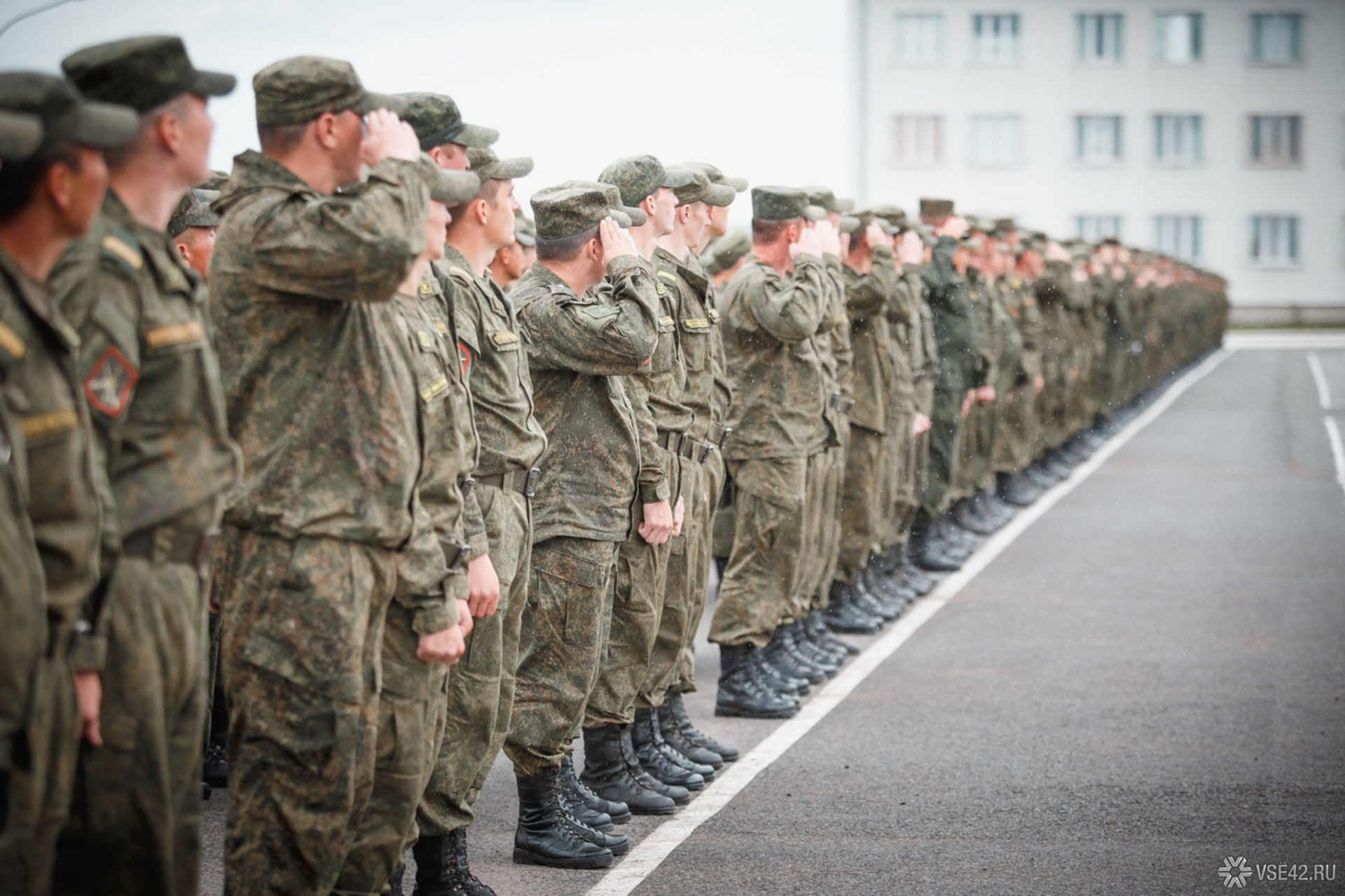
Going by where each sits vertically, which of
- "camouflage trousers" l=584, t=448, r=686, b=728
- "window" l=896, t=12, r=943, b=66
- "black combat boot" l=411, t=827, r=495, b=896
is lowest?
"black combat boot" l=411, t=827, r=495, b=896

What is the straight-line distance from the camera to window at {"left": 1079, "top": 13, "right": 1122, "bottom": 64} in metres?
55.5

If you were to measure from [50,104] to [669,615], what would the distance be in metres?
4.10

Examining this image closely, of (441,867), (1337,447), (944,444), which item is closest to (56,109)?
(441,867)

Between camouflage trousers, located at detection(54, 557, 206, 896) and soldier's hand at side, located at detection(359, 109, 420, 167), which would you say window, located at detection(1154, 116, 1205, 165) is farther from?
camouflage trousers, located at detection(54, 557, 206, 896)

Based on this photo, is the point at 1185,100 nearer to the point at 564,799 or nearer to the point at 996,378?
the point at 996,378

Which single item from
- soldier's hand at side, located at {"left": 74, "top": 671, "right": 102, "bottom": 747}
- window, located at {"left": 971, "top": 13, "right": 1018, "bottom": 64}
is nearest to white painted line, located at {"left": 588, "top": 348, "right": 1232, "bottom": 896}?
soldier's hand at side, located at {"left": 74, "top": 671, "right": 102, "bottom": 747}

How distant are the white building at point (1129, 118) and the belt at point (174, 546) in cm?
5353

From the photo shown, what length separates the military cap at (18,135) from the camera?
2768 mm

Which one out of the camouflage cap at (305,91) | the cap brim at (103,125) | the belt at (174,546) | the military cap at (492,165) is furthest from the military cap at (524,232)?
the cap brim at (103,125)

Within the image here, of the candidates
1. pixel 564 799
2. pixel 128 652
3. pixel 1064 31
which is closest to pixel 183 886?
pixel 128 652

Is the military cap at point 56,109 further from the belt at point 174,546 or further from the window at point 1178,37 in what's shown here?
the window at point 1178,37

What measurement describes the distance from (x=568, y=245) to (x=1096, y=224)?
51747mm

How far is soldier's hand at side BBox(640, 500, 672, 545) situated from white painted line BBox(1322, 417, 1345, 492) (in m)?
12.1

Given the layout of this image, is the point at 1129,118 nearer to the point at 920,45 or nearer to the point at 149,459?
the point at 920,45
